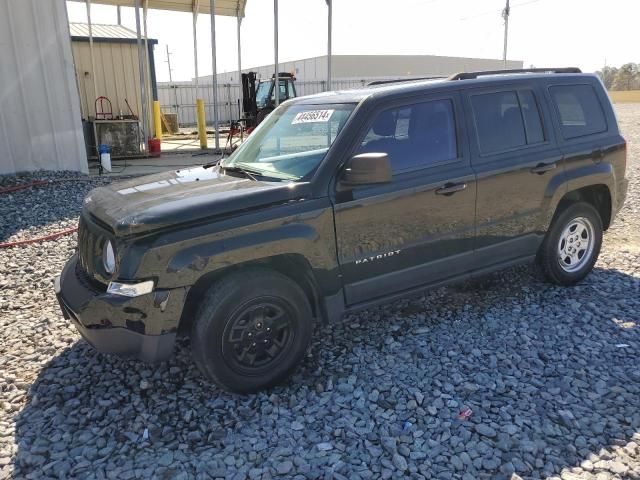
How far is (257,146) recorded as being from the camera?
416cm

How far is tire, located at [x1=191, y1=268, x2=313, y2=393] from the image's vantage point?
2996mm

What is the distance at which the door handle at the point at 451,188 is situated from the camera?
12.1 ft

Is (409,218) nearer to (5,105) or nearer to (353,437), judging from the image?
(353,437)

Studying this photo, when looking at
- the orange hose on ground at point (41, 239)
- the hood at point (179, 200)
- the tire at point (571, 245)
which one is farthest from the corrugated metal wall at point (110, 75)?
the tire at point (571, 245)

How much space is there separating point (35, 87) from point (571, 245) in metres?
9.86

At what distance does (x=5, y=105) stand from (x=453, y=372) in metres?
9.82

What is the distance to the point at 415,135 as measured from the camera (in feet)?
12.2

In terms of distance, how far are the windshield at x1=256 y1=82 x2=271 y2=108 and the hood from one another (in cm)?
1524

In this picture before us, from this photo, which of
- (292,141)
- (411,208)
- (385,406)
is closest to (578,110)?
(411,208)

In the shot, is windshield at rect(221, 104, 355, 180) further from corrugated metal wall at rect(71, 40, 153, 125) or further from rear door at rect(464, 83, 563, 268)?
corrugated metal wall at rect(71, 40, 153, 125)

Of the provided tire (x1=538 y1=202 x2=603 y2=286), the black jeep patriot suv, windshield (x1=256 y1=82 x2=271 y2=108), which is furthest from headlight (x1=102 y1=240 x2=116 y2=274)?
windshield (x1=256 y1=82 x2=271 y2=108)

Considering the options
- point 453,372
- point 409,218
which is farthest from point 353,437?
point 409,218

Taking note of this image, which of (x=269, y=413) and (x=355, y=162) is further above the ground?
(x=355, y=162)

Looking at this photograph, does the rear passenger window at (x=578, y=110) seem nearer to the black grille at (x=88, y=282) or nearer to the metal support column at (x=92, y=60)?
the black grille at (x=88, y=282)
